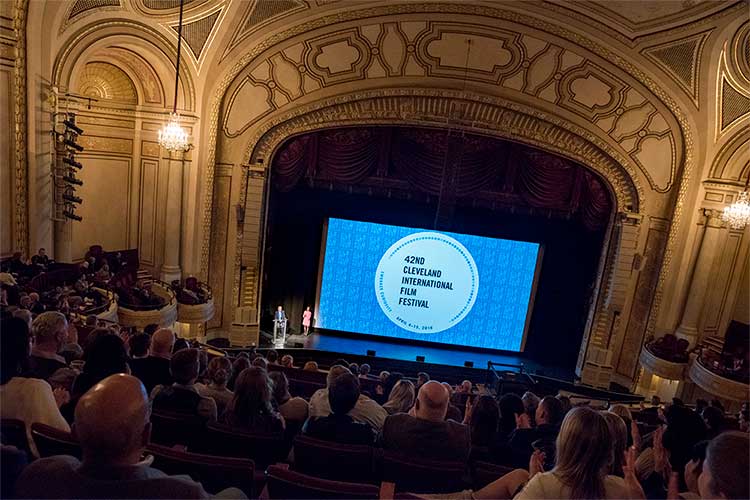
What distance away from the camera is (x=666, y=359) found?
30.5 feet

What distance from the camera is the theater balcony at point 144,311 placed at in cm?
747

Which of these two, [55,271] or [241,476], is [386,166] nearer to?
[55,271]

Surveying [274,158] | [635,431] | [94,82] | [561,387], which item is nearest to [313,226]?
[274,158]

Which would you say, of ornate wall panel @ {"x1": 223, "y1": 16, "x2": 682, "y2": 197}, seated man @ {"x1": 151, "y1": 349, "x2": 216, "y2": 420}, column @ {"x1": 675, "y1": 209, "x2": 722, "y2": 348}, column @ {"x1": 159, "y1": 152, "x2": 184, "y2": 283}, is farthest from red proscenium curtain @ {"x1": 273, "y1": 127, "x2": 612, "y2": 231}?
seated man @ {"x1": 151, "y1": 349, "x2": 216, "y2": 420}

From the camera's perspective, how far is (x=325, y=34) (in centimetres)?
888

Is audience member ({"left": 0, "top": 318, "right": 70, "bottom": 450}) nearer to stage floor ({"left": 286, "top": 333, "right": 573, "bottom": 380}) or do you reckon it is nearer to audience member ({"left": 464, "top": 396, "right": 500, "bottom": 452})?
audience member ({"left": 464, "top": 396, "right": 500, "bottom": 452})

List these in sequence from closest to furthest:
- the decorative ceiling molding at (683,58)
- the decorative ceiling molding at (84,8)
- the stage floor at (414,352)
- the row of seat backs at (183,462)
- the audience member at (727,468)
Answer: the audience member at (727,468)
the row of seat backs at (183,462)
the decorative ceiling molding at (84,8)
the decorative ceiling molding at (683,58)
the stage floor at (414,352)

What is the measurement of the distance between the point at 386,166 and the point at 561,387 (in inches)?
220

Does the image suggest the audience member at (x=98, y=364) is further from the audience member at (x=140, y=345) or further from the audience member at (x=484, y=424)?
the audience member at (x=484, y=424)

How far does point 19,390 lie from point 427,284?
8954 mm

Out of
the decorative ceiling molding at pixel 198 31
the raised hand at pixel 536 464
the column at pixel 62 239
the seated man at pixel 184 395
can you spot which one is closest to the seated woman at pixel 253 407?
the seated man at pixel 184 395

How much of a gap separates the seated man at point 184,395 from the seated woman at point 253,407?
0.14 meters

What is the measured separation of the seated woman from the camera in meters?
2.60

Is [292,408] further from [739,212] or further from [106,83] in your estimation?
[739,212]
